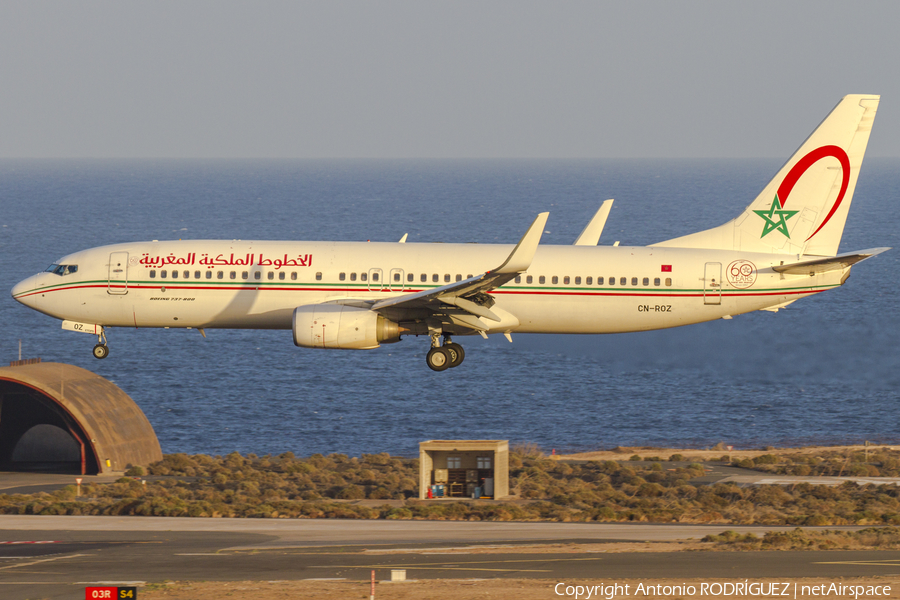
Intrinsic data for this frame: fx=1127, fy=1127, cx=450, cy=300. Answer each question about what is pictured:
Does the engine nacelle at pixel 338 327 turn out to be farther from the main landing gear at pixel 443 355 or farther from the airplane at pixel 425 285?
the main landing gear at pixel 443 355

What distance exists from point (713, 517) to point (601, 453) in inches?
1084

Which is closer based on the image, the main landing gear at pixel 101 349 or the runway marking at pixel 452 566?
the runway marking at pixel 452 566

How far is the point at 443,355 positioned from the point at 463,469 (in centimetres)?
1546

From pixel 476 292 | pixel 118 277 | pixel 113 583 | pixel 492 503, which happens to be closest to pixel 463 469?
pixel 492 503

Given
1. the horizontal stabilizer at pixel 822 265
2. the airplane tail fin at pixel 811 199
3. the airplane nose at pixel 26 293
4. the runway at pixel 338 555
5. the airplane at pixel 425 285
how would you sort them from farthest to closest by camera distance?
the airplane tail fin at pixel 811 199 < the airplane nose at pixel 26 293 < the airplane at pixel 425 285 < the horizontal stabilizer at pixel 822 265 < the runway at pixel 338 555

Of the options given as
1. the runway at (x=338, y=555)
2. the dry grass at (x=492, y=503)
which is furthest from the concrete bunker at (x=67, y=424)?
the runway at (x=338, y=555)

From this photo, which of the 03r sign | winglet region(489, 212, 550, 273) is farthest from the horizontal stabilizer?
the 03r sign

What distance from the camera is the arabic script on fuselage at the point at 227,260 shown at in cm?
4691

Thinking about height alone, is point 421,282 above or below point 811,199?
below

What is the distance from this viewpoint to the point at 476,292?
4403 cm

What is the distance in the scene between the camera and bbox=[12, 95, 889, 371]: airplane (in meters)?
46.2

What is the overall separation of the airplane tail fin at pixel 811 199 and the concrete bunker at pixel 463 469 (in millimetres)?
16268

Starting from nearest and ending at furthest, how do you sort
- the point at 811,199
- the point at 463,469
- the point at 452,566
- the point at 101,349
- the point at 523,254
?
the point at 452,566 → the point at 523,254 → the point at 101,349 → the point at 811,199 → the point at 463,469

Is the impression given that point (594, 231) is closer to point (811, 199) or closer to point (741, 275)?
point (741, 275)
